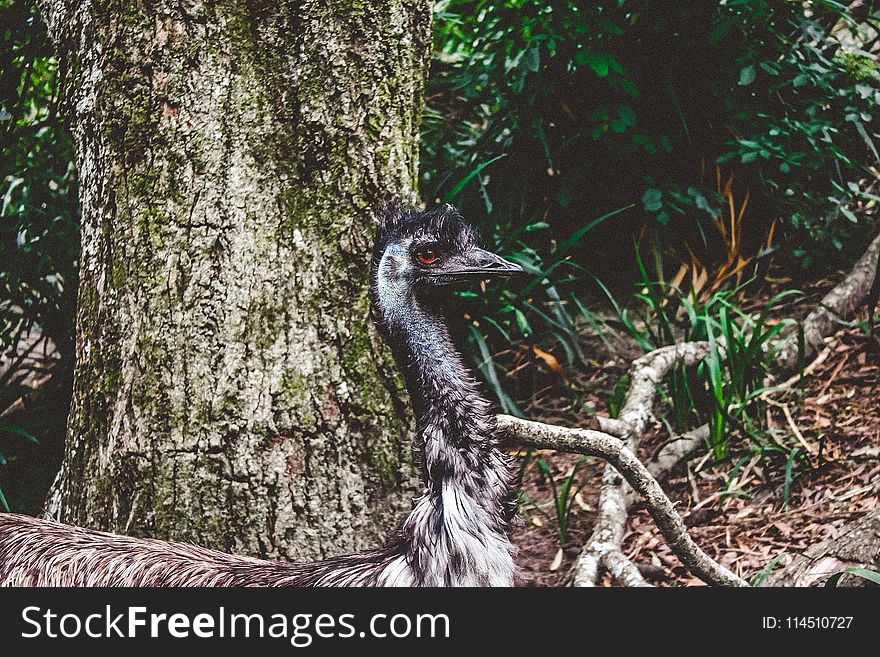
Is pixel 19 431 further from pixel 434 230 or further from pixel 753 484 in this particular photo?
pixel 753 484

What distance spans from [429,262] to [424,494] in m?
0.61

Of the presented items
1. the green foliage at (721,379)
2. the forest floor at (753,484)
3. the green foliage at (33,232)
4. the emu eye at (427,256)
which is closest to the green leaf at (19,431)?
the green foliage at (33,232)

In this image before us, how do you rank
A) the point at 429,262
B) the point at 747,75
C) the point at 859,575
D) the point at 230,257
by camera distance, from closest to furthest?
the point at 429,262 → the point at 859,575 → the point at 230,257 → the point at 747,75

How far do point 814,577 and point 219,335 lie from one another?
197 centimetres

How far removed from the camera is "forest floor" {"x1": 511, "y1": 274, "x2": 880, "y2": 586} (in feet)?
10.7

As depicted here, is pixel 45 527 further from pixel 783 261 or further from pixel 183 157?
pixel 783 261

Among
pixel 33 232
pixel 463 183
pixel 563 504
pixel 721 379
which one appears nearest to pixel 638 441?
pixel 563 504

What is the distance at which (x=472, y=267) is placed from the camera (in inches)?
93.4

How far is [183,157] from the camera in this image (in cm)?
268

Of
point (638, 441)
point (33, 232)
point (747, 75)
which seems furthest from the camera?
point (33, 232)

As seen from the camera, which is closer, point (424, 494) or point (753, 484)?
point (424, 494)

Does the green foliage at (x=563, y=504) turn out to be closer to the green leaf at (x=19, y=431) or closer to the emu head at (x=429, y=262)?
the emu head at (x=429, y=262)

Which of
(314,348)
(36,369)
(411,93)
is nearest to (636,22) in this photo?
(411,93)

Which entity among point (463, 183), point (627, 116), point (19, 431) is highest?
point (627, 116)
